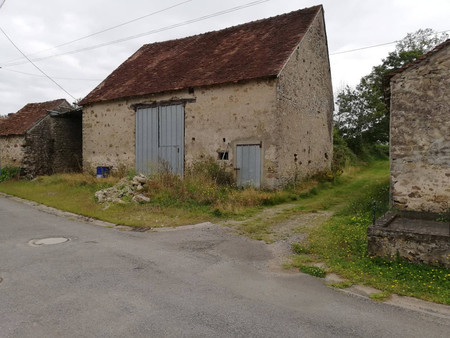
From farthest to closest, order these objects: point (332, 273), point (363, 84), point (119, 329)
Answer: point (363, 84)
point (332, 273)
point (119, 329)

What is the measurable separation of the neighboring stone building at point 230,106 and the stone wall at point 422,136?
4863 mm

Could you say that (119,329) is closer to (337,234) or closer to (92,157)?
(337,234)

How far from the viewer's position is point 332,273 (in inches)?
190

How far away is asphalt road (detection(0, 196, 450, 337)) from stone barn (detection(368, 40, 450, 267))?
327 centimetres

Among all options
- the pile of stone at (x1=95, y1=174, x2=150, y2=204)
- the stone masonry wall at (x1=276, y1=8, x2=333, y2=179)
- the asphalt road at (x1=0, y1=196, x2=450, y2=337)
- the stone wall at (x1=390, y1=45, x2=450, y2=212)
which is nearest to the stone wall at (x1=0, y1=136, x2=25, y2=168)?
the pile of stone at (x1=95, y1=174, x2=150, y2=204)

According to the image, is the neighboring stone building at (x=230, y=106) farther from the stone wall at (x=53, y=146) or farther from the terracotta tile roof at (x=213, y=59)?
the stone wall at (x=53, y=146)

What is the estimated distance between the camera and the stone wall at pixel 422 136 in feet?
22.6

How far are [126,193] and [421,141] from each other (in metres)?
8.66

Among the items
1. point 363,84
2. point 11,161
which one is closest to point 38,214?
point 11,161

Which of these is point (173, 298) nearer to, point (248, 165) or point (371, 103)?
point (248, 165)

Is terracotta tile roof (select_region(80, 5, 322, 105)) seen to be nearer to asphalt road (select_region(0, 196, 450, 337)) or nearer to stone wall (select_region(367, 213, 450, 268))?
stone wall (select_region(367, 213, 450, 268))

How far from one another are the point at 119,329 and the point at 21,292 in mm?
1700

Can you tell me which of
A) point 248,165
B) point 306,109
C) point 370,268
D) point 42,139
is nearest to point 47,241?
point 370,268

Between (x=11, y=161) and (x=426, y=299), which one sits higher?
(x=11, y=161)
